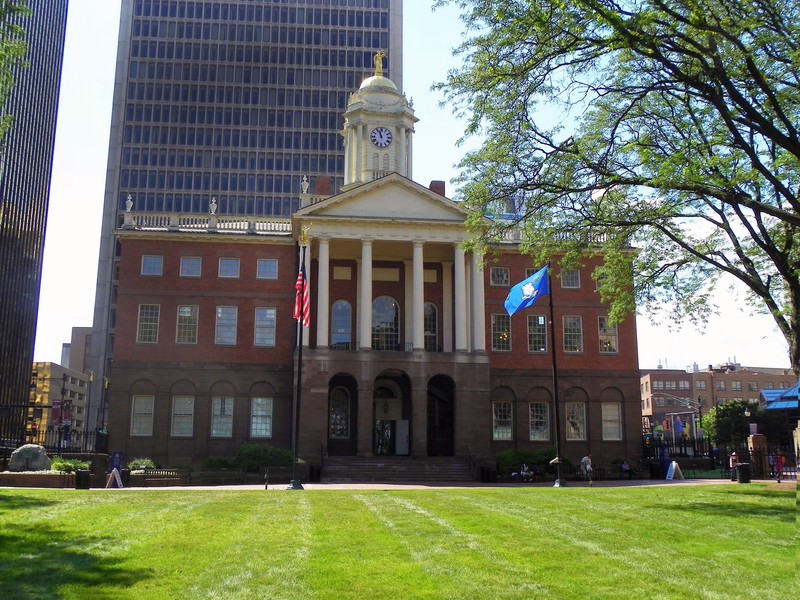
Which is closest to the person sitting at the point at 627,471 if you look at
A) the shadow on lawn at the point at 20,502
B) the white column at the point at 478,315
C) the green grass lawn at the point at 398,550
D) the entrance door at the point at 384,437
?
the white column at the point at 478,315

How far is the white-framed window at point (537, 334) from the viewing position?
50531 mm

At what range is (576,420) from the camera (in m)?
50.1

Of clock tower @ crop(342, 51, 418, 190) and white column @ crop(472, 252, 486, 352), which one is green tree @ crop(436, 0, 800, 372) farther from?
clock tower @ crop(342, 51, 418, 190)

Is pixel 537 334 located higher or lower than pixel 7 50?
lower

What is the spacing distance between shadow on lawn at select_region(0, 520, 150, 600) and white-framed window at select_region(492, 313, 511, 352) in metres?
38.1

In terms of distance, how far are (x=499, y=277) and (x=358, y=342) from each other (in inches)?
409

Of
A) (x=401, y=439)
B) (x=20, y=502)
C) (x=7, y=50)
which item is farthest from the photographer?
(x=401, y=439)

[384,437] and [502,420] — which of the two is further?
[502,420]

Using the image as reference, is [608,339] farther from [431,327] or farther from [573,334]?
[431,327]

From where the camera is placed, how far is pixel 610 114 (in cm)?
2309

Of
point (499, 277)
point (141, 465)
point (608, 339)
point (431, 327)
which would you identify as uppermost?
point (499, 277)

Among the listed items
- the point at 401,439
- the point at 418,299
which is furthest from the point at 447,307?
the point at 401,439

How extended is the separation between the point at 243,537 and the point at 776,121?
17.9m

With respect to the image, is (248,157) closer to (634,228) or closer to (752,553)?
(634,228)
